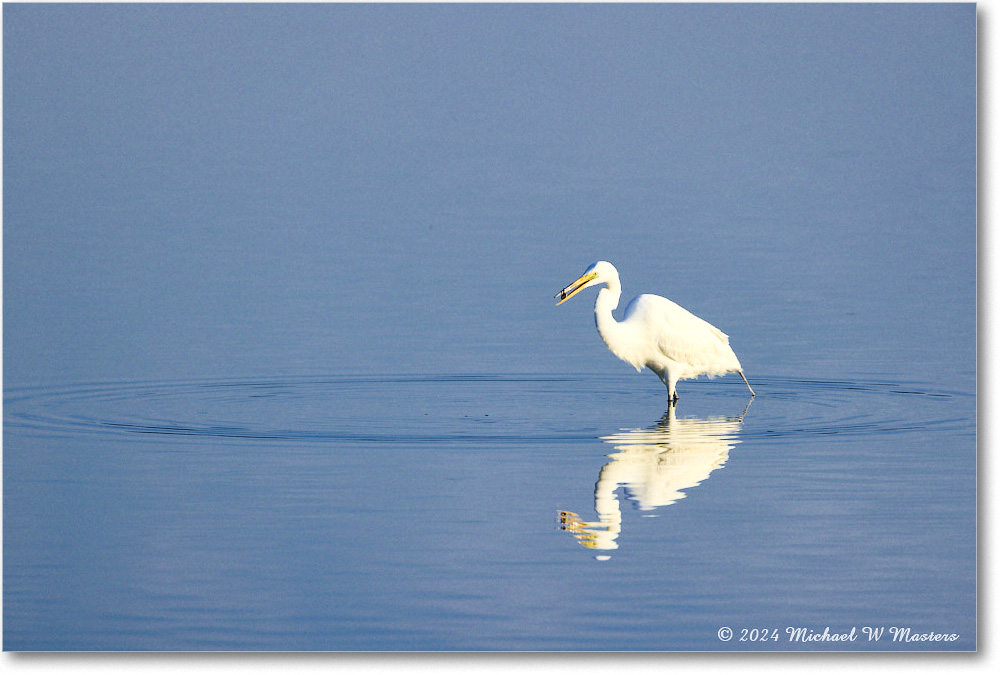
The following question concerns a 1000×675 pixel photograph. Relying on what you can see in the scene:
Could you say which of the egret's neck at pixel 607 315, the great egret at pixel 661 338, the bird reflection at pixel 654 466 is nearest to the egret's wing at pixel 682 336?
the great egret at pixel 661 338

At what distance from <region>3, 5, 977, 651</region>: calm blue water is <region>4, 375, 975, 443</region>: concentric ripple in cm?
4

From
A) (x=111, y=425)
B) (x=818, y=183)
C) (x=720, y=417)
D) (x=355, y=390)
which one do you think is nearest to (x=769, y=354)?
(x=818, y=183)

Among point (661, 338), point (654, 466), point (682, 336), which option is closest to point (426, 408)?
point (661, 338)

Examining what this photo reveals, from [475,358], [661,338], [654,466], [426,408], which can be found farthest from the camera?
[475,358]

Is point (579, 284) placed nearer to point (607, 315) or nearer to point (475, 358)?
point (607, 315)

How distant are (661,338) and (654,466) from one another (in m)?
1.93

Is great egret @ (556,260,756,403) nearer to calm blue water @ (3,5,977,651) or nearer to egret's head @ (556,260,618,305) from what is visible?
egret's head @ (556,260,618,305)

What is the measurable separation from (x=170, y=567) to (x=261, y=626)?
0.61 meters

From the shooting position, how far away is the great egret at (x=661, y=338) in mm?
9219

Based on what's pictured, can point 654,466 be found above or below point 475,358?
below

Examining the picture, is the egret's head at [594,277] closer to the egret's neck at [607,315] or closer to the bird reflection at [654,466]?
the egret's neck at [607,315]

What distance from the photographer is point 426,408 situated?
8.62 meters

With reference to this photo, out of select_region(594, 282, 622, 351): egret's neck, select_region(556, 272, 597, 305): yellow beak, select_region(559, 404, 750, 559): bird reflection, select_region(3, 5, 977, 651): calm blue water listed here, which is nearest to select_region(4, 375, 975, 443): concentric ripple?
select_region(3, 5, 977, 651): calm blue water

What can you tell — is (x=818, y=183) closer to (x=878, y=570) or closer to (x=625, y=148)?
(x=625, y=148)
